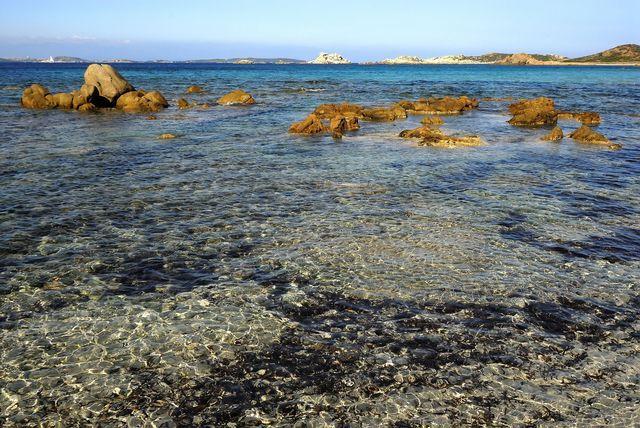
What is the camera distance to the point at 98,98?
1955 inches

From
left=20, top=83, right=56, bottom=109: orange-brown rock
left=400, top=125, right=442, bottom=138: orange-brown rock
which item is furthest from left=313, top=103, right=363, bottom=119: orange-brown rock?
left=20, top=83, right=56, bottom=109: orange-brown rock

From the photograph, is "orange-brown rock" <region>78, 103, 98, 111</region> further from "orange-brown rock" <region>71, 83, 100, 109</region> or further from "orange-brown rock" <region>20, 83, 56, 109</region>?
"orange-brown rock" <region>20, 83, 56, 109</region>

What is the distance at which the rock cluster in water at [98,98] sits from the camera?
4862 centimetres

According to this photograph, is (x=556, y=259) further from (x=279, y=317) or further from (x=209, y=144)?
(x=209, y=144)

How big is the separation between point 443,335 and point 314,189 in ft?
39.5

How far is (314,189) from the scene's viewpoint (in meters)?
21.1

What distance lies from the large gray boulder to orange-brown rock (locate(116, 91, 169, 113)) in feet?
3.52

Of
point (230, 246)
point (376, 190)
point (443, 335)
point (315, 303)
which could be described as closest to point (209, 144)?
point (376, 190)

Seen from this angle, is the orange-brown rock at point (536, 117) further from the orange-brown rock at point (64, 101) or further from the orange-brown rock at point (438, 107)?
the orange-brown rock at point (64, 101)

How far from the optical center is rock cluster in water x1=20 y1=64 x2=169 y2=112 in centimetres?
4862

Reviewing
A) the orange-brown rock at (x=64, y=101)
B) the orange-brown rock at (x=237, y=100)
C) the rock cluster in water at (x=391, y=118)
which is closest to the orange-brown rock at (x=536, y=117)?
the rock cluster in water at (x=391, y=118)

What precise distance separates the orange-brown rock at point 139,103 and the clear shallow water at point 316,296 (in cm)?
2603

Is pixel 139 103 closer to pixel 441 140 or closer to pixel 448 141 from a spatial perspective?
pixel 441 140

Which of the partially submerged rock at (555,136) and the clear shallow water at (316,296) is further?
the partially submerged rock at (555,136)
